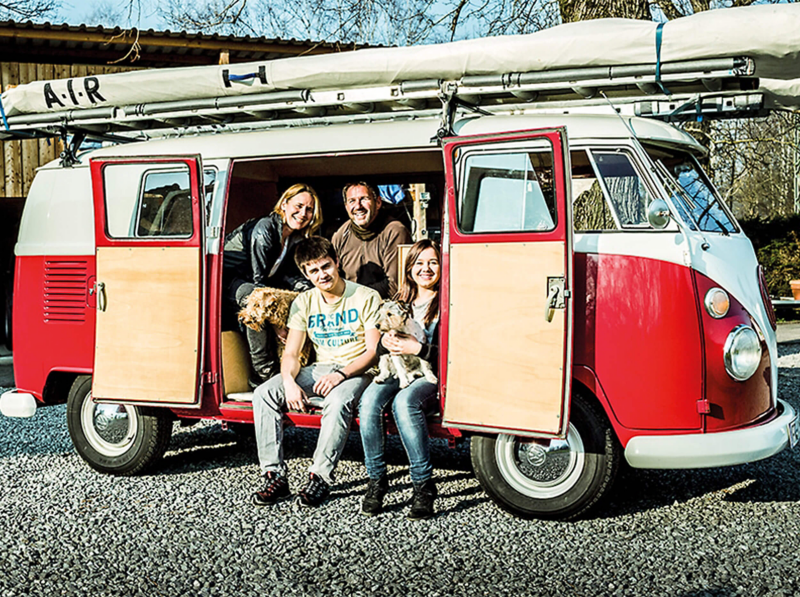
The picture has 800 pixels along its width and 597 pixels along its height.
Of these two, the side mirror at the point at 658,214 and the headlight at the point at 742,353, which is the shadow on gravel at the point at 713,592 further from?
the side mirror at the point at 658,214

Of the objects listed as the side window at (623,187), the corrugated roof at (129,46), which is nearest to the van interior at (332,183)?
the side window at (623,187)

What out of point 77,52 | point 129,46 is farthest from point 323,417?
point 77,52

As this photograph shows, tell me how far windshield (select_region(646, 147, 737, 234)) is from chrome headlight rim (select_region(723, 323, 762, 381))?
0.62 meters

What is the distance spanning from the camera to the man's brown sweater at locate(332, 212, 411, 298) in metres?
6.08

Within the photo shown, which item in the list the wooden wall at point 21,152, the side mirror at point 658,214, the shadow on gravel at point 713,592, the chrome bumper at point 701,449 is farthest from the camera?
the wooden wall at point 21,152

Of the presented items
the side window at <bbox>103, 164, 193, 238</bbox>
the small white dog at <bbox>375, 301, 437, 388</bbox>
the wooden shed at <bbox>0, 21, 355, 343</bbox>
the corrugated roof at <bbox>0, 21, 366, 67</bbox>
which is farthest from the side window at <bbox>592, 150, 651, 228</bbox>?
the corrugated roof at <bbox>0, 21, 366, 67</bbox>

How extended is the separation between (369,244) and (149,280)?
1.50 m

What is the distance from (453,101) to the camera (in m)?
5.14

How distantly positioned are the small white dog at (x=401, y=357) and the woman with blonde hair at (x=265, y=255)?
959 mm

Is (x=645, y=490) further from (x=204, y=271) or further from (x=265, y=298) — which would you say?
(x=204, y=271)

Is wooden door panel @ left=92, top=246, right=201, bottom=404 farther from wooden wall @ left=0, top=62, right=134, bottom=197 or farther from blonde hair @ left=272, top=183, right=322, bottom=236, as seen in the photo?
wooden wall @ left=0, top=62, right=134, bottom=197

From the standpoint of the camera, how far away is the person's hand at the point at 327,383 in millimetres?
5336

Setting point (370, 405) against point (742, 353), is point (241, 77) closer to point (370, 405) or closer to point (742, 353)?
point (370, 405)

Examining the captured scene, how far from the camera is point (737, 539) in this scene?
461cm
